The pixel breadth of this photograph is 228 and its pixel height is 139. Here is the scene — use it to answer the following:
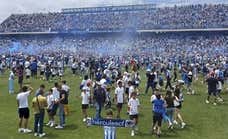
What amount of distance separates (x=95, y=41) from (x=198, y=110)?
211 ft

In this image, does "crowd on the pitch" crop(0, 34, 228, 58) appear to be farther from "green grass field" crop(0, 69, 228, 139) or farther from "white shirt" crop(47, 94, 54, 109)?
"white shirt" crop(47, 94, 54, 109)

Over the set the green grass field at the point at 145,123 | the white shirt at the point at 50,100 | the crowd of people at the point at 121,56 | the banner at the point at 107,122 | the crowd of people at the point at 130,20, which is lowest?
the green grass field at the point at 145,123

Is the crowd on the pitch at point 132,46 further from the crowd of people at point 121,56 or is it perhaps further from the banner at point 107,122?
the banner at point 107,122

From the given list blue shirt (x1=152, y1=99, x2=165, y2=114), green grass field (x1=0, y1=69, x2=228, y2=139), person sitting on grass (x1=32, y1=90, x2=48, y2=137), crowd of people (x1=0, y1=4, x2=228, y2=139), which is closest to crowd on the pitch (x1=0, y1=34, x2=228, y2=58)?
crowd of people (x1=0, y1=4, x2=228, y2=139)

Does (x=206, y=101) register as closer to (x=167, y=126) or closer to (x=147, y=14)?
(x=167, y=126)

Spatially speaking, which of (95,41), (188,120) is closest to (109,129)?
(188,120)

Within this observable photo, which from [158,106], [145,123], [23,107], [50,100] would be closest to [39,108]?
[23,107]

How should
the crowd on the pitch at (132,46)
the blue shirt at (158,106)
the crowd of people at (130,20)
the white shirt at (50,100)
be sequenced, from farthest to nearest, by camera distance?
the crowd of people at (130,20)
the crowd on the pitch at (132,46)
the white shirt at (50,100)
the blue shirt at (158,106)

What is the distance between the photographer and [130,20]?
91.7 metres

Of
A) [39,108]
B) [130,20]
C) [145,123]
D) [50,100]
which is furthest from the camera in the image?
[130,20]

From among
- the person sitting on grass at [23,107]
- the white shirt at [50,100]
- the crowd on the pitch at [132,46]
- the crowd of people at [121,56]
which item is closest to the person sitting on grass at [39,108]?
the crowd of people at [121,56]

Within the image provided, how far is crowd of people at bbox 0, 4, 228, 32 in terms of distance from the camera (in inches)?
3280

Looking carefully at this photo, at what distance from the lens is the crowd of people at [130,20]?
273 feet

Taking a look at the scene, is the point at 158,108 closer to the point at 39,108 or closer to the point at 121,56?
the point at 39,108
